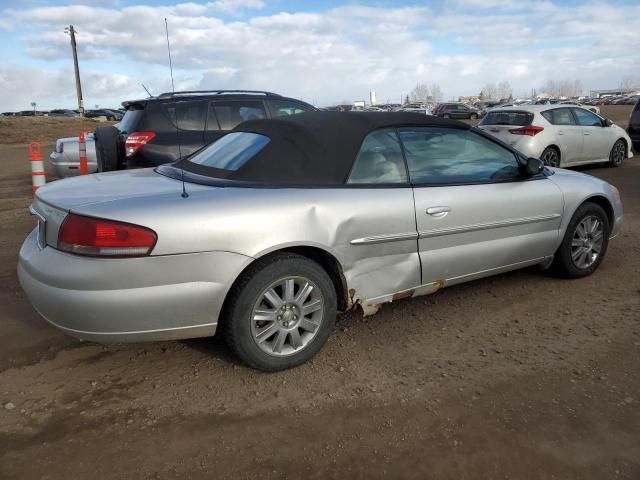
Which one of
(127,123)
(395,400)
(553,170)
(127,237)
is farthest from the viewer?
(127,123)

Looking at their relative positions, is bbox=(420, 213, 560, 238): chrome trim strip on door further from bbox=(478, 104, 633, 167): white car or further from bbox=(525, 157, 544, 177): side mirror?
bbox=(478, 104, 633, 167): white car

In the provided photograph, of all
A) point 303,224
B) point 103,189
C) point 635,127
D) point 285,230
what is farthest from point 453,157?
point 635,127

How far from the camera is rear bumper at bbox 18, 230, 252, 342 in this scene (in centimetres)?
275

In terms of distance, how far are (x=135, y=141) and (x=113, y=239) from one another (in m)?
4.38

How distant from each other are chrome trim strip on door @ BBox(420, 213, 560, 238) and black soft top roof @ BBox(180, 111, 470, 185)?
0.76 meters

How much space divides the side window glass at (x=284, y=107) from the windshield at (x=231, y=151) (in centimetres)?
383

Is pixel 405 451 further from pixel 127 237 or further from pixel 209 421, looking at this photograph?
pixel 127 237

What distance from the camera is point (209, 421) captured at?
9.14 ft

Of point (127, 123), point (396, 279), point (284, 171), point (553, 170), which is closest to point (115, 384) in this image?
point (284, 171)

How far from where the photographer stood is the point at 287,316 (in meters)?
3.20

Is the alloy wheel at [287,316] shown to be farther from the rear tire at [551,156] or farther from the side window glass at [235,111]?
the rear tire at [551,156]

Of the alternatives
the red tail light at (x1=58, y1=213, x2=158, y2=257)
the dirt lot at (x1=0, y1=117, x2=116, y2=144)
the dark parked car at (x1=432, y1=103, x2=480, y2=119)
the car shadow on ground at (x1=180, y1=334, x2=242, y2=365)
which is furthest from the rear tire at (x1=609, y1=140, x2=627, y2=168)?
the dark parked car at (x1=432, y1=103, x2=480, y2=119)

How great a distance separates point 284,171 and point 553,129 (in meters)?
9.06

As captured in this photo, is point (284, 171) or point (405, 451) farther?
point (284, 171)
